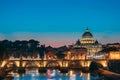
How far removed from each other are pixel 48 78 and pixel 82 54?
48213mm

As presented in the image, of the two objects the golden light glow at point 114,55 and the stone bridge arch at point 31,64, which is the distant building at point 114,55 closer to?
the golden light glow at point 114,55

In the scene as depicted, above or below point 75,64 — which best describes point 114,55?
above

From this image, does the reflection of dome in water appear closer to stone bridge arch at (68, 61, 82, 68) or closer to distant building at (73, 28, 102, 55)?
distant building at (73, 28, 102, 55)

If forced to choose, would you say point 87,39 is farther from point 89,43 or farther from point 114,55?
point 114,55

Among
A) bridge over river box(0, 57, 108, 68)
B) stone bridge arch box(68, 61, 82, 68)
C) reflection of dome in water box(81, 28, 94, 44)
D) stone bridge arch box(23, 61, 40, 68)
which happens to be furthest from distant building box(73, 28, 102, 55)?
bridge over river box(0, 57, 108, 68)

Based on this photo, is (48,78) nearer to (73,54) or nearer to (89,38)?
(73,54)

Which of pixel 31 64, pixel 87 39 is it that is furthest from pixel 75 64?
pixel 87 39

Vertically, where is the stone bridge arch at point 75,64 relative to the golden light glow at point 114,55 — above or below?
below

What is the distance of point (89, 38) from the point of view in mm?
147750

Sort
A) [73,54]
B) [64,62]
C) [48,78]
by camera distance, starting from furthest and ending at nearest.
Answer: [73,54], [64,62], [48,78]

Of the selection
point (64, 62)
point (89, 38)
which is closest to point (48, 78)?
point (64, 62)

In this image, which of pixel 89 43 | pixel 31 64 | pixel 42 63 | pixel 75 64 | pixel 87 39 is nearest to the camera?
pixel 42 63

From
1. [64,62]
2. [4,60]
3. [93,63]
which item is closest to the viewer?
[4,60]

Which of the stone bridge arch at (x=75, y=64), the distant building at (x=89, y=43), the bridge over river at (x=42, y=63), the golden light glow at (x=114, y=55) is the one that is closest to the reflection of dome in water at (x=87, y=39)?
the distant building at (x=89, y=43)
